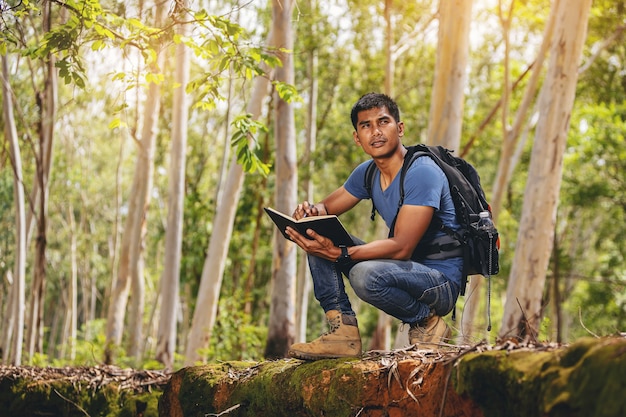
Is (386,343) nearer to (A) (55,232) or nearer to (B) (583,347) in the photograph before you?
(B) (583,347)

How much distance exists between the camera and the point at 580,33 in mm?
10297

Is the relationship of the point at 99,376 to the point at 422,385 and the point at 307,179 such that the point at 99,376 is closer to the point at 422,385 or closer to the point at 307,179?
the point at 422,385

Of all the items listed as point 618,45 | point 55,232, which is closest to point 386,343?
point 618,45

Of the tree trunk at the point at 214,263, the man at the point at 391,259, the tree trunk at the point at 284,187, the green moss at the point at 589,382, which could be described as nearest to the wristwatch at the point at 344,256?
the man at the point at 391,259

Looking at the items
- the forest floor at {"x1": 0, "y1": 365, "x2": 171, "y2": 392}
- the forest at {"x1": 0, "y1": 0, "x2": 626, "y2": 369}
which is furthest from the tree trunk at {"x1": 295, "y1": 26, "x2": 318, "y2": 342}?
the forest floor at {"x1": 0, "y1": 365, "x2": 171, "y2": 392}

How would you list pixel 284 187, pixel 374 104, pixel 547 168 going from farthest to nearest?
pixel 284 187 < pixel 547 168 < pixel 374 104

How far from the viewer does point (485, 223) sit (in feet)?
14.2

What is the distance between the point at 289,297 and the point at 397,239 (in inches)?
249

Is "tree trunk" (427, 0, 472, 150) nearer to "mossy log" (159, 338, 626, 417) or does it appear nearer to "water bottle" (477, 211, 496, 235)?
"mossy log" (159, 338, 626, 417)

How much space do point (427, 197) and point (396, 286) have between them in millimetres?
478

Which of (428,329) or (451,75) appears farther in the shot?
(451,75)

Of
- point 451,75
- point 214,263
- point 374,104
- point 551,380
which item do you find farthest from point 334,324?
point 214,263

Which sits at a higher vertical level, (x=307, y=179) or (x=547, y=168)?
(x=307, y=179)

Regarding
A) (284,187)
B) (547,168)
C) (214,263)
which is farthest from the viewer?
(214,263)
